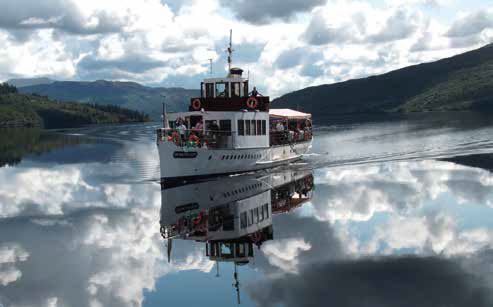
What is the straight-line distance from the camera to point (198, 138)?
41344 millimetres

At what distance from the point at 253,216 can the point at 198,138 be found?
1432 cm

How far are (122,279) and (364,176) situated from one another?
28.4 metres

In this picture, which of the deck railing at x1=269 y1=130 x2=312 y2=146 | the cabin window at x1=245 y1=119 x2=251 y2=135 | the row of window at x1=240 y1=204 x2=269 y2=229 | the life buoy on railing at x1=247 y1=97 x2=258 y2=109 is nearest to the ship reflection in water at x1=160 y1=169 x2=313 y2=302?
the row of window at x1=240 y1=204 x2=269 y2=229

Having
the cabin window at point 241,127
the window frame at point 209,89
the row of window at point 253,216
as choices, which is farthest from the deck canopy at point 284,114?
the row of window at point 253,216

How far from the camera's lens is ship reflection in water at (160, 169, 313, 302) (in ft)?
74.6

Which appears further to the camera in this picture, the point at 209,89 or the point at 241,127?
the point at 209,89

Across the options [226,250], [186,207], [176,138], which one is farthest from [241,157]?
[226,250]

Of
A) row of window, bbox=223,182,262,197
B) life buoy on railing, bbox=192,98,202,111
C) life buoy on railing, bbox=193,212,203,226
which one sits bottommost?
life buoy on railing, bbox=193,212,203,226

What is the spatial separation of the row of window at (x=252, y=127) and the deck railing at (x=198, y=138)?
122cm

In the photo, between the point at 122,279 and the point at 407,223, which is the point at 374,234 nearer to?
the point at 407,223

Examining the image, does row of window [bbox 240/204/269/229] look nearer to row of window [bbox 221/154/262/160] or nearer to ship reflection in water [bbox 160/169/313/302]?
ship reflection in water [bbox 160/169/313/302]

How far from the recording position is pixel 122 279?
60.7ft

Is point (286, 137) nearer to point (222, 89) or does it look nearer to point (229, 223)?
point (222, 89)

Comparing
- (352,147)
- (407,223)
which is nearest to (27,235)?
(407,223)
